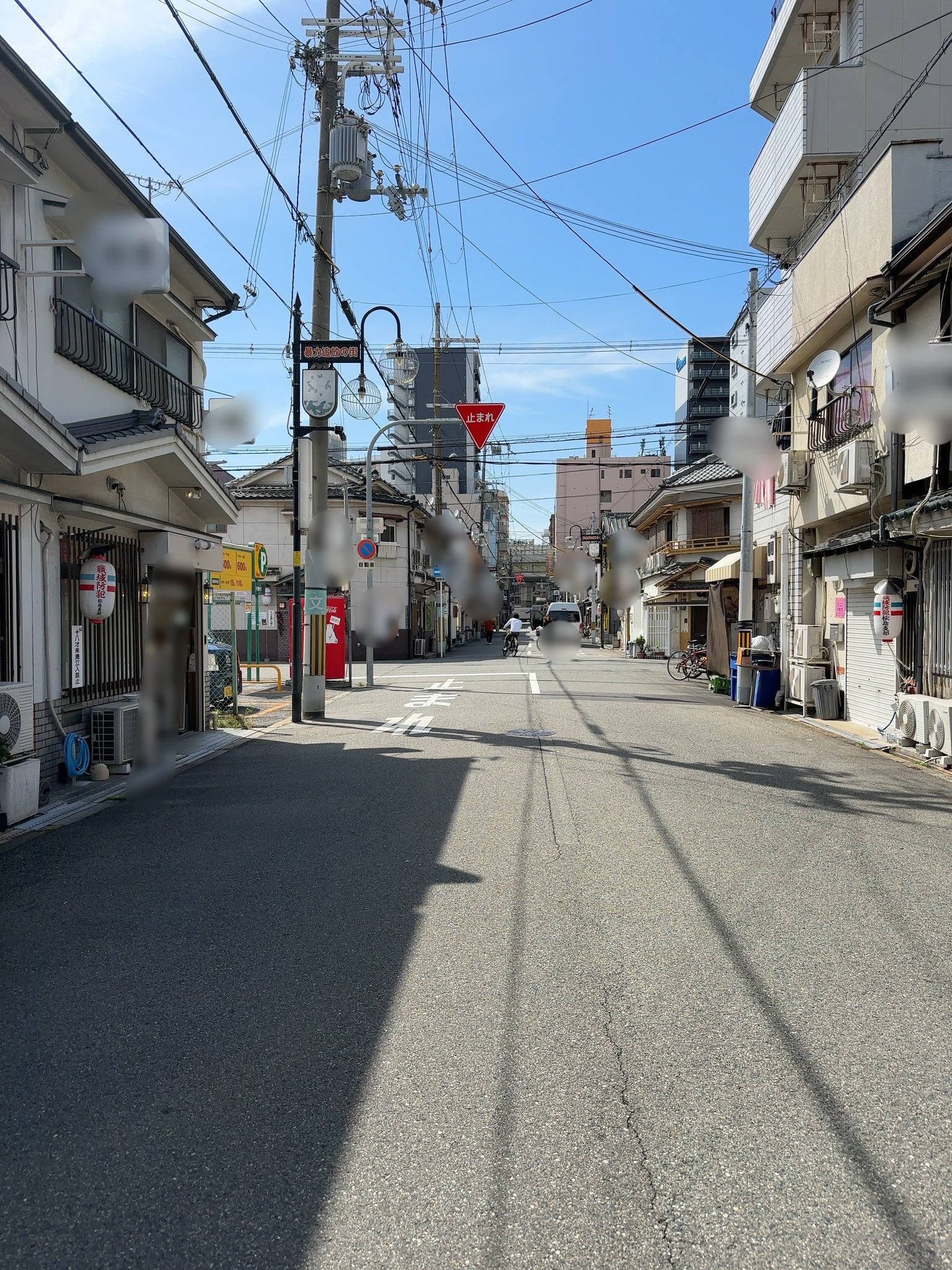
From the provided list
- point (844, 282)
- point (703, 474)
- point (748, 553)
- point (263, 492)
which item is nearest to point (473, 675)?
point (748, 553)

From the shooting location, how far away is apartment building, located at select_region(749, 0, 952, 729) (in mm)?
12609

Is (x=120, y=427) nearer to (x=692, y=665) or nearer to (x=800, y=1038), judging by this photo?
(x=800, y=1038)

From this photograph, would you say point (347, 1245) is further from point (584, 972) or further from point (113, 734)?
point (113, 734)

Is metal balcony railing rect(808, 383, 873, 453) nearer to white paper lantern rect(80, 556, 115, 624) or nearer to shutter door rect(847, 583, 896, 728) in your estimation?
shutter door rect(847, 583, 896, 728)

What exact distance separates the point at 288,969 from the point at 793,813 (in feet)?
16.7

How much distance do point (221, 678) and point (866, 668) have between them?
11.2m

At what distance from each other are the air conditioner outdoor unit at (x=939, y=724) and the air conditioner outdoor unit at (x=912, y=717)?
4cm

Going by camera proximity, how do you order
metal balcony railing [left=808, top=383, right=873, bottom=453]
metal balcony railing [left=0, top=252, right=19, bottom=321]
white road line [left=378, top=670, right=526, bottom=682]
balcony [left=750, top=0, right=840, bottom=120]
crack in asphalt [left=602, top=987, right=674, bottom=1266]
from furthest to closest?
white road line [left=378, top=670, right=526, bottom=682]
balcony [left=750, top=0, right=840, bottom=120]
metal balcony railing [left=808, top=383, right=873, bottom=453]
metal balcony railing [left=0, top=252, right=19, bottom=321]
crack in asphalt [left=602, top=987, right=674, bottom=1266]

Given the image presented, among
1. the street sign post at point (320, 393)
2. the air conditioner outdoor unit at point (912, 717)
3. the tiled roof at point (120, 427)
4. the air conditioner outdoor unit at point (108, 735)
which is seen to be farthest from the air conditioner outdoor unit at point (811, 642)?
the air conditioner outdoor unit at point (108, 735)

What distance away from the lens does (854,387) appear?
13656 mm

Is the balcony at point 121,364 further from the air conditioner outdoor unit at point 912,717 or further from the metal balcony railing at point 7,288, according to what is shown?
the air conditioner outdoor unit at point 912,717

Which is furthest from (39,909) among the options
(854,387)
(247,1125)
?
(854,387)

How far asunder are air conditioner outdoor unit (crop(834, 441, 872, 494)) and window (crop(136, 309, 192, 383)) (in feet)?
33.1

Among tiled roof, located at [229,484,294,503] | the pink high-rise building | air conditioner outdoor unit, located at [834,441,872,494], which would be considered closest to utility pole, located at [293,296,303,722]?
air conditioner outdoor unit, located at [834,441,872,494]
